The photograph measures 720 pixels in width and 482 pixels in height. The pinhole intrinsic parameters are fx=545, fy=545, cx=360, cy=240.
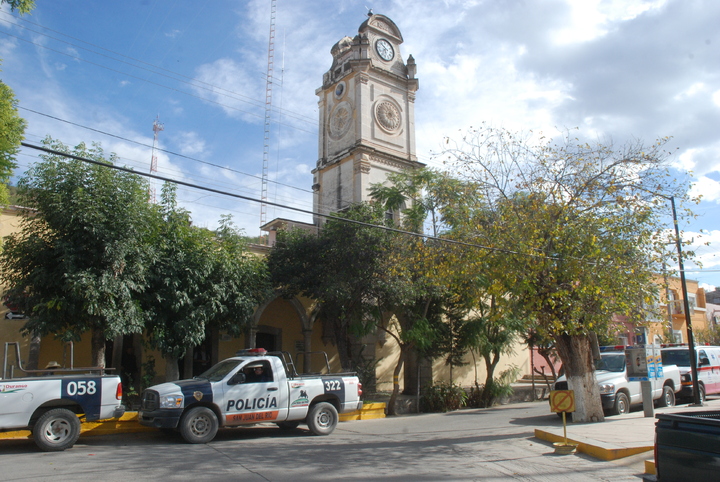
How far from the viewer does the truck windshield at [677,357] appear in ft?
62.8

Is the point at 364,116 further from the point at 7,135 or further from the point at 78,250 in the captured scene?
the point at 7,135

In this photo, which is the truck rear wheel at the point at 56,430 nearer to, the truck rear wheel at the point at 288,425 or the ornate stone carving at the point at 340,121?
the truck rear wheel at the point at 288,425

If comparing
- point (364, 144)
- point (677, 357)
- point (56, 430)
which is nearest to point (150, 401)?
point (56, 430)

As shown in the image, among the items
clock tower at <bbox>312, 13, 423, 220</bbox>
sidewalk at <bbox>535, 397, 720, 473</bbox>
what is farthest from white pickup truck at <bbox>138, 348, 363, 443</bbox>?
clock tower at <bbox>312, 13, 423, 220</bbox>

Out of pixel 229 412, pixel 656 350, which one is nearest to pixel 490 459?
pixel 229 412

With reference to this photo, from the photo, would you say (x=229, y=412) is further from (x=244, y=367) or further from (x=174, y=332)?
(x=174, y=332)

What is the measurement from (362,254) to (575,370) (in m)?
7.20

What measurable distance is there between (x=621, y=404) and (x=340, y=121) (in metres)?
21.8

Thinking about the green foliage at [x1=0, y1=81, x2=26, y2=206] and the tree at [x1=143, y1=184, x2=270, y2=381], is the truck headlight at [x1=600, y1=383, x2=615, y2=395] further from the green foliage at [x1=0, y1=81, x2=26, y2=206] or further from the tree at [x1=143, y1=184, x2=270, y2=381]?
the green foliage at [x1=0, y1=81, x2=26, y2=206]

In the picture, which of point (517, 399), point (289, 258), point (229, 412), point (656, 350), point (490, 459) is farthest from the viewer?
point (517, 399)

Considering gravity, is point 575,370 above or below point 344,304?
below

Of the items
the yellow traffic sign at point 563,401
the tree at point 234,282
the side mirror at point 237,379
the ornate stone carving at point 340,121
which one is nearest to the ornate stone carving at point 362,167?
the ornate stone carving at point 340,121

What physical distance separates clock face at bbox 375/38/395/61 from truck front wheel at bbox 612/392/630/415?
23.5 metres

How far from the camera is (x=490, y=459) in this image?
9391mm
